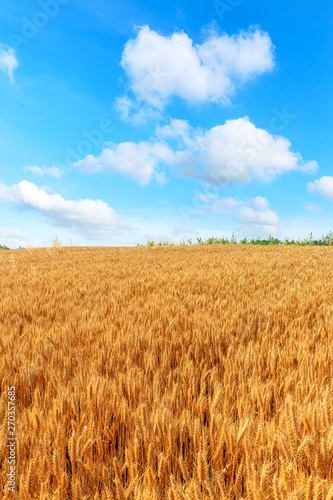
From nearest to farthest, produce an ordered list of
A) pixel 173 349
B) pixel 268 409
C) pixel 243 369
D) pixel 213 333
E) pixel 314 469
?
pixel 314 469
pixel 268 409
pixel 243 369
pixel 173 349
pixel 213 333

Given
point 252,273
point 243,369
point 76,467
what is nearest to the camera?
point 76,467

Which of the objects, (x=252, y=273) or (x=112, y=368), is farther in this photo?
(x=252, y=273)

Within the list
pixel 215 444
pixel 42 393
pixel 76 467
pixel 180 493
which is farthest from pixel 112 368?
pixel 180 493

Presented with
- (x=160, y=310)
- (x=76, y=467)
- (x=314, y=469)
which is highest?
(x=160, y=310)

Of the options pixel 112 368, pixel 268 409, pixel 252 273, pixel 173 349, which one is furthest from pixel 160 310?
pixel 252 273

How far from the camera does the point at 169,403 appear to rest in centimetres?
129

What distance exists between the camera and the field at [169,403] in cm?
91

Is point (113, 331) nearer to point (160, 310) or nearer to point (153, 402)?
point (160, 310)

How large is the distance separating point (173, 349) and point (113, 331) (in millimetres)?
525

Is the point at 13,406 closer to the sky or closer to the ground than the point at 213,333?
closer to the ground

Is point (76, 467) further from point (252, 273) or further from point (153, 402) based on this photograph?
point (252, 273)

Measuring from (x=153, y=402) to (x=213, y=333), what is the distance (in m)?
0.96

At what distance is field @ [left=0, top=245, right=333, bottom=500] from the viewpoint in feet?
2.98

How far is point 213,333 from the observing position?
2.22m
